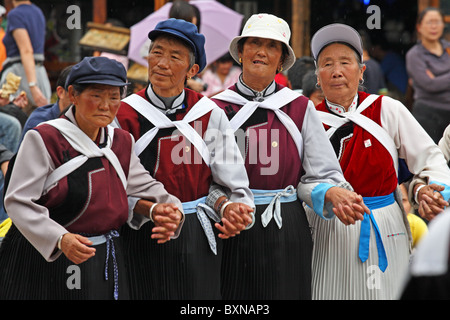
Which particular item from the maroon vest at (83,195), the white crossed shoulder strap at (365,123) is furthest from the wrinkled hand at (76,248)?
the white crossed shoulder strap at (365,123)

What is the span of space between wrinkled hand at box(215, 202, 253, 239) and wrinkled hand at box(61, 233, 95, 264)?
64 cm

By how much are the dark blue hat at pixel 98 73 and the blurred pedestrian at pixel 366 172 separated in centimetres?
125

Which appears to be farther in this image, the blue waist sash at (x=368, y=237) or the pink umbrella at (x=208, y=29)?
the pink umbrella at (x=208, y=29)

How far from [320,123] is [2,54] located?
197 inches

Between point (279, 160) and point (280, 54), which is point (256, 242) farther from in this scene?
point (280, 54)

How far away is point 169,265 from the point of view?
3.52m

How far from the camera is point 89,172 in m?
3.21

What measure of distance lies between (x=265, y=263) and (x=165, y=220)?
679 millimetres

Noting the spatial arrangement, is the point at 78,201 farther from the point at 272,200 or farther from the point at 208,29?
the point at 208,29

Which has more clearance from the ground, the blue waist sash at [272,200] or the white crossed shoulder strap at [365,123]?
the white crossed shoulder strap at [365,123]

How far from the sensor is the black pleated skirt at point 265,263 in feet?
12.3

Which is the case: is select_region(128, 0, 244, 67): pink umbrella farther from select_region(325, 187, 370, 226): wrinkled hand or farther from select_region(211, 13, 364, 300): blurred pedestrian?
select_region(325, 187, 370, 226): wrinkled hand

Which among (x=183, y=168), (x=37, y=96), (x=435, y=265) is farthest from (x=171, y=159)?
(x=37, y=96)

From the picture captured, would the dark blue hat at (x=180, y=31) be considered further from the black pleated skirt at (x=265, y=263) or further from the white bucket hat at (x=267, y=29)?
the black pleated skirt at (x=265, y=263)
